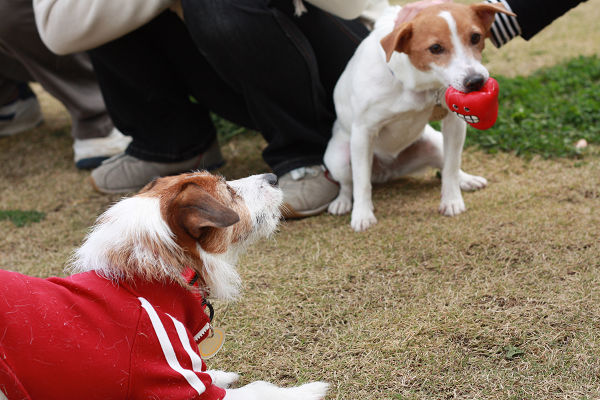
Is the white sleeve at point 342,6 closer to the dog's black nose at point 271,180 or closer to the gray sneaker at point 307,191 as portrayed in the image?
the gray sneaker at point 307,191

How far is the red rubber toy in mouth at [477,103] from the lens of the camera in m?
2.37

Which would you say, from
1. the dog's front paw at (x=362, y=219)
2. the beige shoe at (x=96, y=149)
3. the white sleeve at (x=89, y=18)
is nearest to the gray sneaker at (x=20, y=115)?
the beige shoe at (x=96, y=149)

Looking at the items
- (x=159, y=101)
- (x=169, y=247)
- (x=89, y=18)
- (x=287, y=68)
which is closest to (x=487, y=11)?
(x=287, y=68)

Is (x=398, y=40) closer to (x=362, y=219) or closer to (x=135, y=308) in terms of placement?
(x=362, y=219)

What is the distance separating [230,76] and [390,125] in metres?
0.95

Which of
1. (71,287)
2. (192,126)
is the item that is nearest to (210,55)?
(192,126)

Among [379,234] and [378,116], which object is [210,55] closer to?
[378,116]

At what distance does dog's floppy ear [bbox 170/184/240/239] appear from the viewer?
163 cm

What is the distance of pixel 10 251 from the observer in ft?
10.5

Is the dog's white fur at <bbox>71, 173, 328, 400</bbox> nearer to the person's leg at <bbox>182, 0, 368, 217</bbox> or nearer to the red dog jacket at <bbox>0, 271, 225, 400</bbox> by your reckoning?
the red dog jacket at <bbox>0, 271, 225, 400</bbox>

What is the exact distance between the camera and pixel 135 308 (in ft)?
5.23

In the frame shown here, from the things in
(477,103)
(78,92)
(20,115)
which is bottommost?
(20,115)

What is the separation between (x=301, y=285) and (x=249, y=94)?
1269 millimetres

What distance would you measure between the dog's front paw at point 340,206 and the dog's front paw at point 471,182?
0.64m
